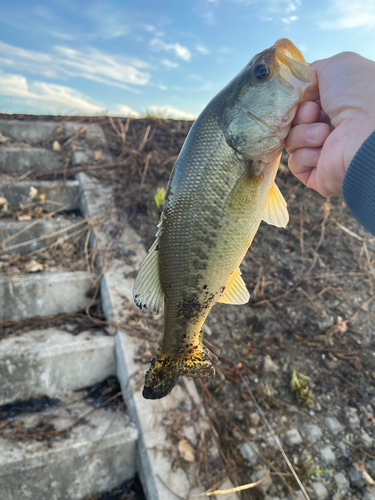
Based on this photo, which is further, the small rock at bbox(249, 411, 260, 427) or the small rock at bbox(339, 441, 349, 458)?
the small rock at bbox(249, 411, 260, 427)

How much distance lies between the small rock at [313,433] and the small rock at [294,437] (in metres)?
0.08

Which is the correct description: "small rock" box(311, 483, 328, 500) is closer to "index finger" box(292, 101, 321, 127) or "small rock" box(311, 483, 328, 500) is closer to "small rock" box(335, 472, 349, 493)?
"small rock" box(335, 472, 349, 493)

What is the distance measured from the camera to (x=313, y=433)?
8.49 ft

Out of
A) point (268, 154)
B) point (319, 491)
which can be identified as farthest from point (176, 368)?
point (319, 491)

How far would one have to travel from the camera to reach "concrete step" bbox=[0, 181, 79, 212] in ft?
13.4

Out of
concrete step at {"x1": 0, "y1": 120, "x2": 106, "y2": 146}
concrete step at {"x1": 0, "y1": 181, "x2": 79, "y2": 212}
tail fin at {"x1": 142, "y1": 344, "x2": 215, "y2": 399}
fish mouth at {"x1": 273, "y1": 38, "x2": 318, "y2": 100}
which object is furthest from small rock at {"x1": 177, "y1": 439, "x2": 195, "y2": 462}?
concrete step at {"x1": 0, "y1": 120, "x2": 106, "y2": 146}

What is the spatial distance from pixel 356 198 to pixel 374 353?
7.82 feet

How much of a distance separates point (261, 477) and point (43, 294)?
2.61 m

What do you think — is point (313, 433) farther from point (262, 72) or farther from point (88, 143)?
point (88, 143)

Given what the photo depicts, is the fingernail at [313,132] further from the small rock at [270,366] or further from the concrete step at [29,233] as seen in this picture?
the concrete step at [29,233]

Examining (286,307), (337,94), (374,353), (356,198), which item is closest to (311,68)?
(337,94)

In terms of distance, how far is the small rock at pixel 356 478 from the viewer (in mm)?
2318

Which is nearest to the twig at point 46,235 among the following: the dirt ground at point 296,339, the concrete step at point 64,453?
the dirt ground at point 296,339

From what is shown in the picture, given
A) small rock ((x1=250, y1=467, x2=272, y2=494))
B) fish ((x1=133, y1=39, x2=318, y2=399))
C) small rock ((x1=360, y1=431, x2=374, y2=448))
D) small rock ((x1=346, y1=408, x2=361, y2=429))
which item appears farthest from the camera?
small rock ((x1=346, y1=408, x2=361, y2=429))
